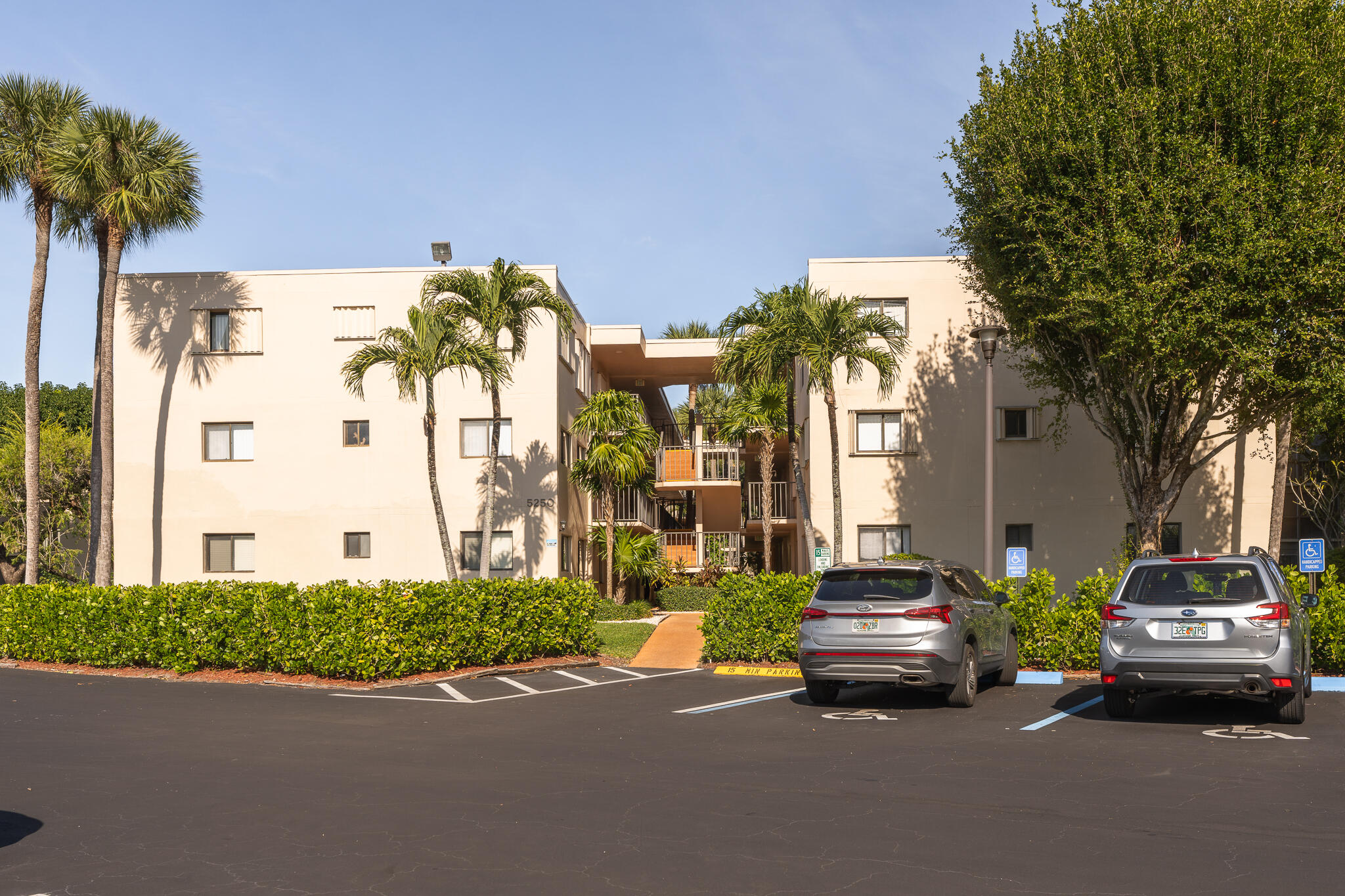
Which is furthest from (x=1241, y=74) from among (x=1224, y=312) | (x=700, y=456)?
(x=700, y=456)

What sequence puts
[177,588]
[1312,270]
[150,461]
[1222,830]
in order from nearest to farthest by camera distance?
[1222,830] < [1312,270] < [177,588] < [150,461]

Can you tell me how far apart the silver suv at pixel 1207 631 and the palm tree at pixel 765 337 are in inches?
421

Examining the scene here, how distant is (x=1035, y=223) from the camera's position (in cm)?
1830

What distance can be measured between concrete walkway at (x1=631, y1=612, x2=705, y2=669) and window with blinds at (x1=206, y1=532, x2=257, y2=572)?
428 inches

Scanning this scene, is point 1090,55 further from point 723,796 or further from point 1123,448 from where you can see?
Result: point 723,796

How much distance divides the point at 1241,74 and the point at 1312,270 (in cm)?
314

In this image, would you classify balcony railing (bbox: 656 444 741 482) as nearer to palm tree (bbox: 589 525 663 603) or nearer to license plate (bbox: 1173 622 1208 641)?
palm tree (bbox: 589 525 663 603)

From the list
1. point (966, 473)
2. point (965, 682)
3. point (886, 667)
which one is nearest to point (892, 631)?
point (886, 667)

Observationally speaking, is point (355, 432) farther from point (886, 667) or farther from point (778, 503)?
point (886, 667)

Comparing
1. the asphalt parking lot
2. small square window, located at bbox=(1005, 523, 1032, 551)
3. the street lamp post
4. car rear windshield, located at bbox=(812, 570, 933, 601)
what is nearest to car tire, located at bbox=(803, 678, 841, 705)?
the asphalt parking lot

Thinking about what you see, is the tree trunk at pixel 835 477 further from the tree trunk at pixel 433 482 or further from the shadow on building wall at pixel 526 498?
the shadow on building wall at pixel 526 498

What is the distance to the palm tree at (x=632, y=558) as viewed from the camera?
30531 mm

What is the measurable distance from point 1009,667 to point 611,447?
49.7 ft

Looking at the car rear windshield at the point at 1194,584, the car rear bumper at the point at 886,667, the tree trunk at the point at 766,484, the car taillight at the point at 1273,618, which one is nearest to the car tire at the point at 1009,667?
the car rear bumper at the point at 886,667
